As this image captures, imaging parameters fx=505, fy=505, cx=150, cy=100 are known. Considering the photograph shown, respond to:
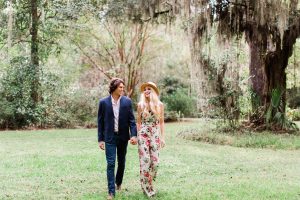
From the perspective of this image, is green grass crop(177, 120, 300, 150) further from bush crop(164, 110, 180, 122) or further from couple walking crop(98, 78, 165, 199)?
bush crop(164, 110, 180, 122)

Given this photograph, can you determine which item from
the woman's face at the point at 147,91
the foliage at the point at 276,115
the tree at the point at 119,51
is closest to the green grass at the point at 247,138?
the foliage at the point at 276,115

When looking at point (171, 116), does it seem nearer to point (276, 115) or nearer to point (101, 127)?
point (276, 115)

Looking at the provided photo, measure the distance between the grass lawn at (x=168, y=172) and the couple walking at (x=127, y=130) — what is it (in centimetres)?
43

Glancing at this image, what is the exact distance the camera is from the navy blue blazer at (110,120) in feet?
24.4

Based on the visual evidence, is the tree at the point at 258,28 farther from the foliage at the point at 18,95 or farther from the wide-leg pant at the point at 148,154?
the wide-leg pant at the point at 148,154

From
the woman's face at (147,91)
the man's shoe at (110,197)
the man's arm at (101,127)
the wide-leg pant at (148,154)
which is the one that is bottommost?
the man's shoe at (110,197)

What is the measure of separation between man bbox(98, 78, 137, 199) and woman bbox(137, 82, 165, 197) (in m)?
0.17

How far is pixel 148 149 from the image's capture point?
7684mm

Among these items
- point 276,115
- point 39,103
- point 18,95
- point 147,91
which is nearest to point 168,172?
point 147,91

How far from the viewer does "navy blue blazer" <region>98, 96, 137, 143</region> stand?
24.4 feet

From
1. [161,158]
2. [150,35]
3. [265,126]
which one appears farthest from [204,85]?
[150,35]

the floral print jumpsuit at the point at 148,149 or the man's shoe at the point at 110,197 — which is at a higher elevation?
the floral print jumpsuit at the point at 148,149

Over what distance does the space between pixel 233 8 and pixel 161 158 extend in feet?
22.7

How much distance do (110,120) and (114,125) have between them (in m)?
0.10
